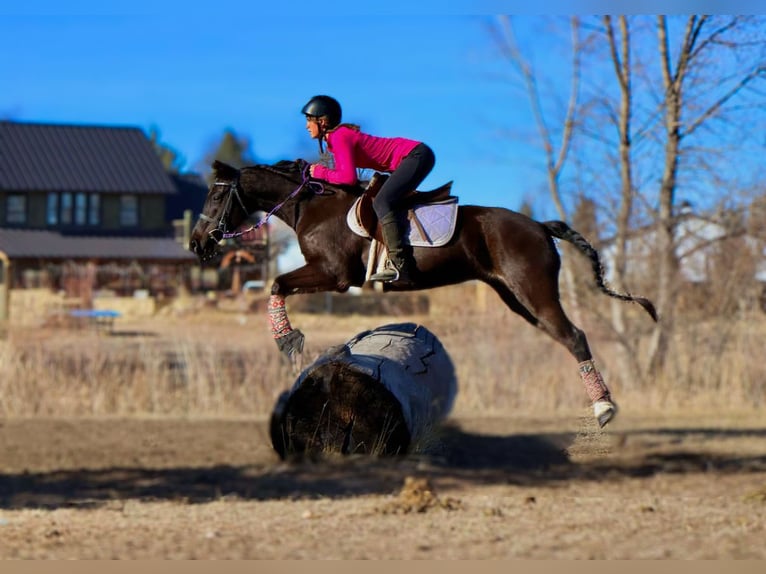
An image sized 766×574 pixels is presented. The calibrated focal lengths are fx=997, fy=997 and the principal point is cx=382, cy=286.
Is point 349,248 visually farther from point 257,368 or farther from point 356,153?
point 257,368

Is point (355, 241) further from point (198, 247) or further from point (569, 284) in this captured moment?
point (569, 284)

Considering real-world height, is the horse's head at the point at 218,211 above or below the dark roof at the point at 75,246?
below

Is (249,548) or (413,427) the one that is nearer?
(413,427)

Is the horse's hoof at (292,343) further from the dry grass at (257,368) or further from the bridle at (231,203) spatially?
the dry grass at (257,368)

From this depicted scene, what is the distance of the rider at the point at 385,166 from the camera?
5434 mm

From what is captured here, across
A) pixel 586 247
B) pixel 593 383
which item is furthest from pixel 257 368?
pixel 593 383

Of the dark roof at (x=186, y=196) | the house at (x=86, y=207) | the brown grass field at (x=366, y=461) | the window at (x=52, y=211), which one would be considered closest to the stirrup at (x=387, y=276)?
the brown grass field at (x=366, y=461)

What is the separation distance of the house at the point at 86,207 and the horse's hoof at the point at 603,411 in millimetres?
12472

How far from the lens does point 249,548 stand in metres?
17.7

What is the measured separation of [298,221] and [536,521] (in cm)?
1532

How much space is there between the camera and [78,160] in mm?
20328

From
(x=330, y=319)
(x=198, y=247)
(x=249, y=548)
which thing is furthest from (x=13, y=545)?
(x=198, y=247)

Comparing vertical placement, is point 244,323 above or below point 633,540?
above

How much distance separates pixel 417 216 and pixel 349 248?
1.41 ft
